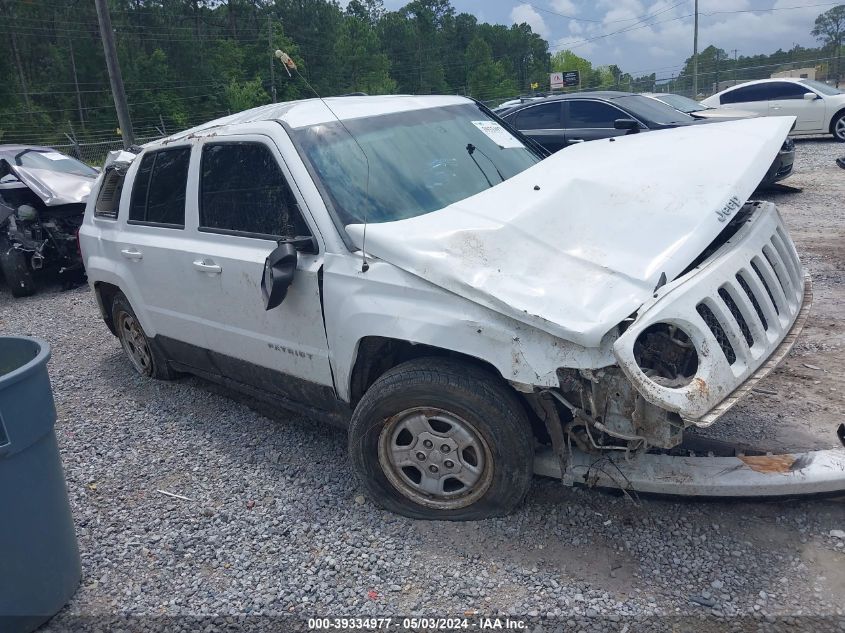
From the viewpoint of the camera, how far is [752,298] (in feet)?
10.9

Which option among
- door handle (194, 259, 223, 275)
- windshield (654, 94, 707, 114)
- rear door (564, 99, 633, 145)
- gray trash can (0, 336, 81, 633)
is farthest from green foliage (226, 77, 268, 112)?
gray trash can (0, 336, 81, 633)

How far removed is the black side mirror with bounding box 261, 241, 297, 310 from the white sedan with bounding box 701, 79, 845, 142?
1459cm

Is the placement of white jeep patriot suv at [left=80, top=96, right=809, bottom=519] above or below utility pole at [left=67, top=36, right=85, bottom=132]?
below

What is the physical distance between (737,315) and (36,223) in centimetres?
835

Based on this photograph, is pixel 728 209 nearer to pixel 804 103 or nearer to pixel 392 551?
pixel 392 551

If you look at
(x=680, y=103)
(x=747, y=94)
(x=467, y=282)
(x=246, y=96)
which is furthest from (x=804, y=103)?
(x=246, y=96)

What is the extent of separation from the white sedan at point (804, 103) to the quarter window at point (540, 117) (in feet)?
21.4

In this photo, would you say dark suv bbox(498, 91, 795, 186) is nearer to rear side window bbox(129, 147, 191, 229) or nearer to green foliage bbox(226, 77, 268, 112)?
rear side window bbox(129, 147, 191, 229)

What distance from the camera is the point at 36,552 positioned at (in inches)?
110

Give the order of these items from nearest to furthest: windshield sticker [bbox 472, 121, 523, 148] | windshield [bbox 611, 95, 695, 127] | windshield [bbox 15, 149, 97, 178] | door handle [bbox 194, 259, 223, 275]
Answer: door handle [bbox 194, 259, 223, 275] < windshield sticker [bbox 472, 121, 523, 148] < windshield [bbox 15, 149, 97, 178] < windshield [bbox 611, 95, 695, 127]

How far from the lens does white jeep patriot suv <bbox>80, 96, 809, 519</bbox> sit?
9.14 ft

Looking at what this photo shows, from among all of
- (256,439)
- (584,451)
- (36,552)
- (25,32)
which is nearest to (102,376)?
(256,439)

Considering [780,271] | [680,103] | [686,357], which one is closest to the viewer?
[686,357]

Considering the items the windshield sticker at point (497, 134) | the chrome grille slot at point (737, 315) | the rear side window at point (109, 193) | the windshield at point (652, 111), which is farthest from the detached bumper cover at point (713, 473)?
the windshield at point (652, 111)
